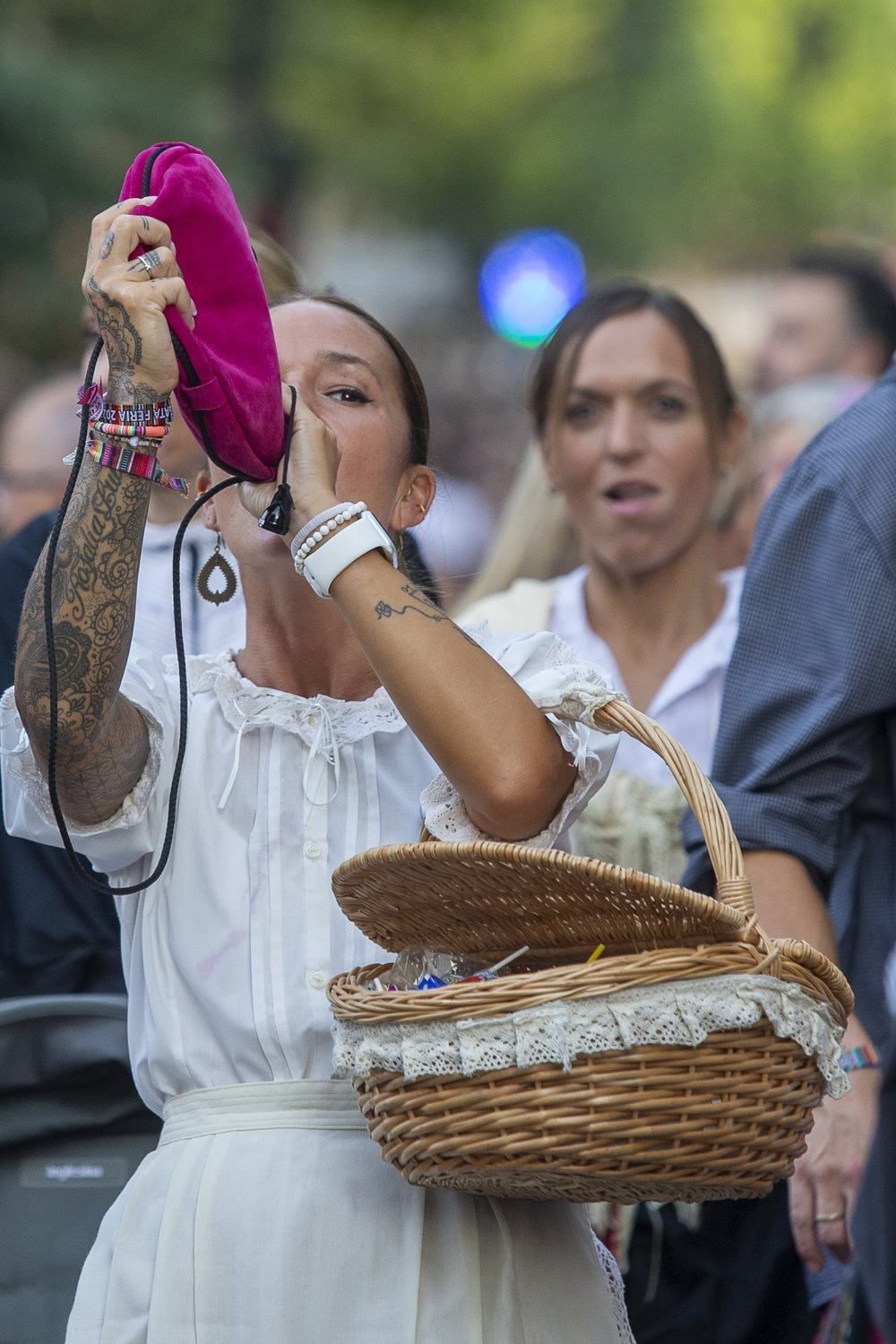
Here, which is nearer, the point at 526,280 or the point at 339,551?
the point at 339,551

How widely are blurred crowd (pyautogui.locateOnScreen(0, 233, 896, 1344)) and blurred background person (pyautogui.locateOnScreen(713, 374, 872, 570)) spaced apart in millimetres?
16

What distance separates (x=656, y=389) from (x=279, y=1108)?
95.6 inches

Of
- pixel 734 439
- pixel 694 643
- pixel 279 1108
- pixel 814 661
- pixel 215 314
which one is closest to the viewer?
pixel 215 314

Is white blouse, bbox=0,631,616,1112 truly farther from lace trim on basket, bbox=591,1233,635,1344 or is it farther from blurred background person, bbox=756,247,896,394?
blurred background person, bbox=756,247,896,394

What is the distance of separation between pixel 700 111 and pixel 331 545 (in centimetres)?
2187

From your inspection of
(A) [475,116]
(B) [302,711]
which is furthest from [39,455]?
(A) [475,116]

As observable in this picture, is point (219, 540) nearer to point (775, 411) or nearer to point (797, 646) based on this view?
point (797, 646)

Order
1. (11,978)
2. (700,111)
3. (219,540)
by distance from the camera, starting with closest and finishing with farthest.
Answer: (219,540) → (11,978) → (700,111)

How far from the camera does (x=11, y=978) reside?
2971 mm

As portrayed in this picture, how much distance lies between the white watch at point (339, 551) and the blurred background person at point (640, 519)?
5.34 feet

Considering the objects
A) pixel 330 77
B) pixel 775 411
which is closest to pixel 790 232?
pixel 330 77

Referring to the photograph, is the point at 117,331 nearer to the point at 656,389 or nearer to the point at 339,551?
the point at 339,551

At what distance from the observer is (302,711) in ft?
7.48

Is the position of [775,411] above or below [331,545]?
above
